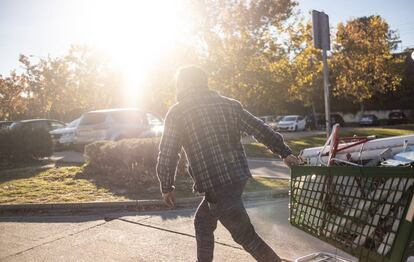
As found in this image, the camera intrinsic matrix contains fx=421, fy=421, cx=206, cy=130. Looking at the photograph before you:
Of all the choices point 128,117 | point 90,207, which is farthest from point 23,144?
point 90,207

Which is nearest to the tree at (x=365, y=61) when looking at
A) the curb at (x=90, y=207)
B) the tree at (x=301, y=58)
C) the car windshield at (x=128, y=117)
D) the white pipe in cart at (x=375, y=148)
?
the tree at (x=301, y=58)

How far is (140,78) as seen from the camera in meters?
40.1

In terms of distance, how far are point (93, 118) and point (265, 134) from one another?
570 inches

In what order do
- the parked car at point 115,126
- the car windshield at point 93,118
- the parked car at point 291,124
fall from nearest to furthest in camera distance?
the parked car at point 115,126 < the car windshield at point 93,118 < the parked car at point 291,124

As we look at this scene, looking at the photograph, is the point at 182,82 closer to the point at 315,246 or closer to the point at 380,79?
the point at 315,246

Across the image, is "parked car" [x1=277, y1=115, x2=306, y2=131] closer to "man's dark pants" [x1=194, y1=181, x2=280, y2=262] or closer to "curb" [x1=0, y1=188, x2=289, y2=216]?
"curb" [x1=0, y1=188, x2=289, y2=216]

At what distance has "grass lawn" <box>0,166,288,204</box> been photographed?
27.3 ft

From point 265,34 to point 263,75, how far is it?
149 inches

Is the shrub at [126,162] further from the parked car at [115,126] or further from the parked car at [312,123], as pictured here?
the parked car at [312,123]

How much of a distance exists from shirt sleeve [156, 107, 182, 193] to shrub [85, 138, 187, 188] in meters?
6.06

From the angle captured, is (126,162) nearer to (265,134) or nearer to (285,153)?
(265,134)

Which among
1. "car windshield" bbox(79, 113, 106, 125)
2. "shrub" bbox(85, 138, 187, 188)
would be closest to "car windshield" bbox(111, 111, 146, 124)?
"car windshield" bbox(79, 113, 106, 125)

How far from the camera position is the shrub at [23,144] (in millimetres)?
15398

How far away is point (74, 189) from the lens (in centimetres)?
938
